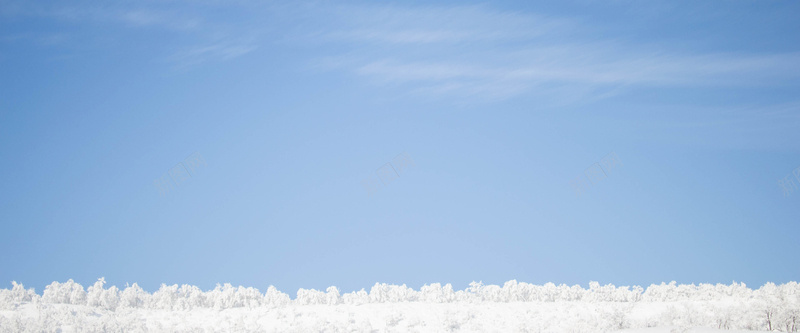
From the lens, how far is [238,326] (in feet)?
187

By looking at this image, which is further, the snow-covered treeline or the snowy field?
the snow-covered treeline

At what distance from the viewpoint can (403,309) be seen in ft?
209

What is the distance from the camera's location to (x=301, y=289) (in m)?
66.3

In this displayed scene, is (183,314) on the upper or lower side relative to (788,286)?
lower

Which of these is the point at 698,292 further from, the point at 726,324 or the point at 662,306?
the point at 726,324

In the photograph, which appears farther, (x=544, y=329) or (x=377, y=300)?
(x=377, y=300)

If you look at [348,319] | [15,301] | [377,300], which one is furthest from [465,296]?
[15,301]

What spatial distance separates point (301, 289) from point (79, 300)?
19.6 m

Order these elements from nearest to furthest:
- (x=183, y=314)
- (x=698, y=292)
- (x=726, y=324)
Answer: (x=726, y=324), (x=183, y=314), (x=698, y=292)

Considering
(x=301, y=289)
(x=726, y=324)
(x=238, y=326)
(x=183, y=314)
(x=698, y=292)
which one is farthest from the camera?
(x=698, y=292)

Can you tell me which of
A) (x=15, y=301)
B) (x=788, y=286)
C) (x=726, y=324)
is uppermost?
(x=788, y=286)

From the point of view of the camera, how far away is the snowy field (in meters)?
54.1

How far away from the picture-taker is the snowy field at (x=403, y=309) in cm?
5409

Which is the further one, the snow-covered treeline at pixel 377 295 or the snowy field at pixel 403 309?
the snow-covered treeline at pixel 377 295
